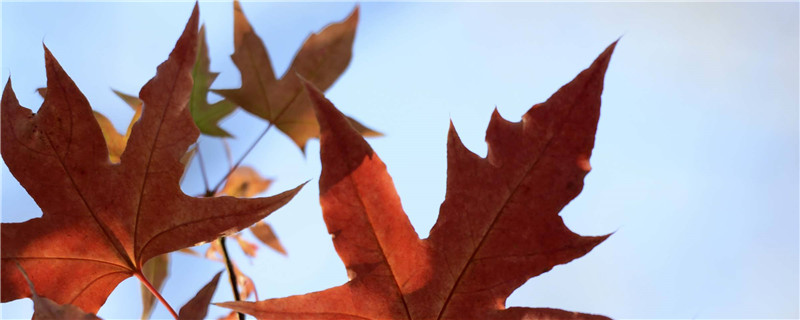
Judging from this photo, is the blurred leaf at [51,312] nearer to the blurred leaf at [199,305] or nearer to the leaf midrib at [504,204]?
the blurred leaf at [199,305]

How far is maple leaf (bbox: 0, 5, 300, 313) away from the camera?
492 millimetres

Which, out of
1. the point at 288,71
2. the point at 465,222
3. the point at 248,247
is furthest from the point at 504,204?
the point at 248,247

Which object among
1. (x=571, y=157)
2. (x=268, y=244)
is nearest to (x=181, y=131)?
(x=571, y=157)

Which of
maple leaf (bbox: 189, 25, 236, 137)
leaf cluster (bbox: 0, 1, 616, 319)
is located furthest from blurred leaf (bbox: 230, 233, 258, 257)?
leaf cluster (bbox: 0, 1, 616, 319)

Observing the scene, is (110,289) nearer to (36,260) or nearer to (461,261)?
(36,260)

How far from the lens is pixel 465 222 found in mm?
473

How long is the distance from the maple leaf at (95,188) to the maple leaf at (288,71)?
322 mm

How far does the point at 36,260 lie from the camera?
0.52 metres

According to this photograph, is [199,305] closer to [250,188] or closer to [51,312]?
[51,312]

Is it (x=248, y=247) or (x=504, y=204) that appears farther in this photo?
(x=248, y=247)

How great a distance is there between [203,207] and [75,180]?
11cm

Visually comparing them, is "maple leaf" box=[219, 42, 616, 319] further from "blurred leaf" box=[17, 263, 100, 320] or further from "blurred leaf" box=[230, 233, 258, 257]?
"blurred leaf" box=[230, 233, 258, 257]

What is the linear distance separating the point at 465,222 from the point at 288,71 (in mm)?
473

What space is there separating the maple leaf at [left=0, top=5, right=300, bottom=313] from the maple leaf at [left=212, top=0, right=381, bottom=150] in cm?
32
